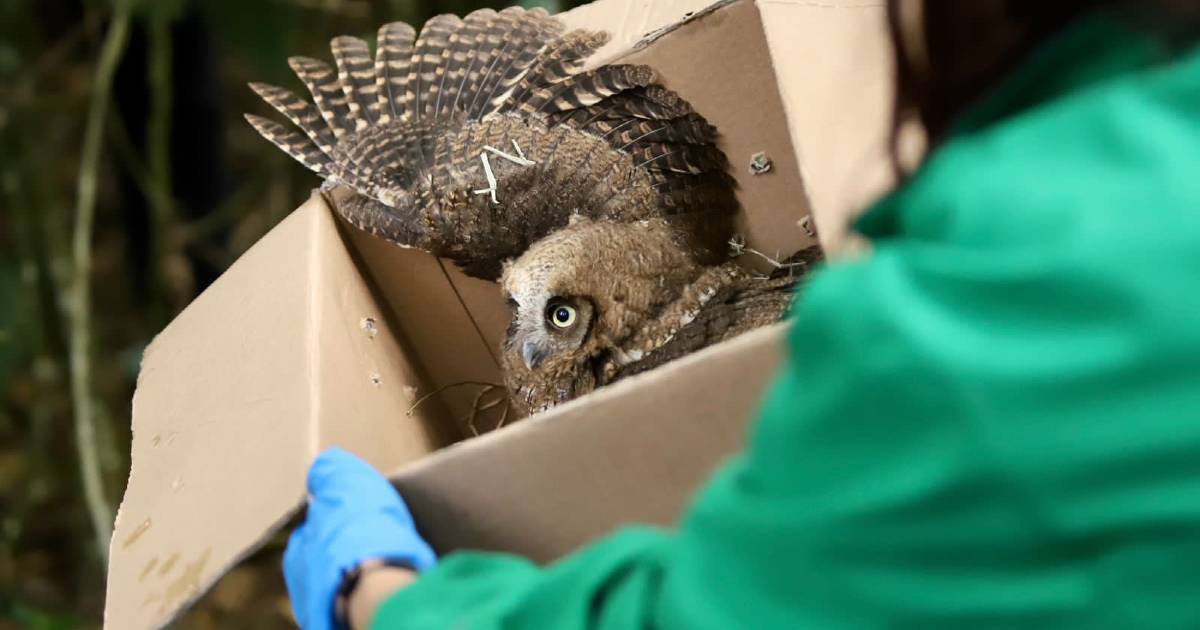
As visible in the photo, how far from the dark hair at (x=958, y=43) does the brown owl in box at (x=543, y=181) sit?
2.69ft

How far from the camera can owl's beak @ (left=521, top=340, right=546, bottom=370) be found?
1.49 metres

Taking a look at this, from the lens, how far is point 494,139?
62.2 inches

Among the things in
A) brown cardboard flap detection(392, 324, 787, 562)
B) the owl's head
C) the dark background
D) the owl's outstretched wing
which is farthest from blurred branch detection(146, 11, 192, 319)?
brown cardboard flap detection(392, 324, 787, 562)

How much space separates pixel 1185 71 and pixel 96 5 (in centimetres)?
261

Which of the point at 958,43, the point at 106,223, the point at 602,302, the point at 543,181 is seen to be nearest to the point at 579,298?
the point at 602,302

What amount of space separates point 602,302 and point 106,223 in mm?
2543

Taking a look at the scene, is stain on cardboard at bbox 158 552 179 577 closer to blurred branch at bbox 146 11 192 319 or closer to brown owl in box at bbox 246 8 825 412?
brown owl in box at bbox 246 8 825 412

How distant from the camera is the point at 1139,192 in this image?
46cm

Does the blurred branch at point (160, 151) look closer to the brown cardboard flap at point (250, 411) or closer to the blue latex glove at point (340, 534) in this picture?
the brown cardboard flap at point (250, 411)

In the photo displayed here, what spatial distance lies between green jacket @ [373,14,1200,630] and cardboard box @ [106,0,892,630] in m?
0.14

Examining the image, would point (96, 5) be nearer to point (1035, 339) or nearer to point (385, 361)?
point (385, 361)

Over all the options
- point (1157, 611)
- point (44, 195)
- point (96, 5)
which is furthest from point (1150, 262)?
point (44, 195)

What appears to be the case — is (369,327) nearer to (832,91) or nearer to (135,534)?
(135,534)

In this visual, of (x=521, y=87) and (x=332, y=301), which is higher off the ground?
(x=521, y=87)
